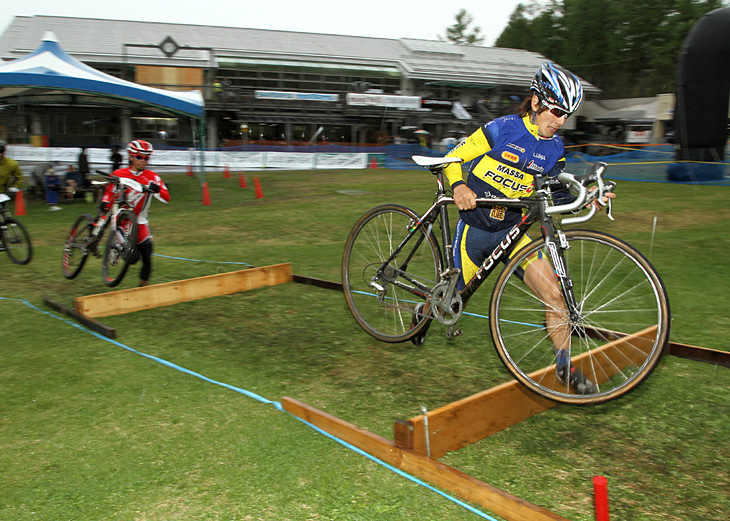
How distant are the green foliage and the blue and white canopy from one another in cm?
6697

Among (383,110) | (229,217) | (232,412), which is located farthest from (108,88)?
(383,110)

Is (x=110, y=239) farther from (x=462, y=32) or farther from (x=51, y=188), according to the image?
(x=462, y=32)

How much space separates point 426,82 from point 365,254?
49.0 meters

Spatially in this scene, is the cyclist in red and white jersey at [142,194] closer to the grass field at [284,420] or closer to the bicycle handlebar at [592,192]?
the grass field at [284,420]

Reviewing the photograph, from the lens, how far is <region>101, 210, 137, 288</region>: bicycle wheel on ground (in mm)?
7641

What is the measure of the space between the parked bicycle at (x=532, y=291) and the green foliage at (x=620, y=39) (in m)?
75.5

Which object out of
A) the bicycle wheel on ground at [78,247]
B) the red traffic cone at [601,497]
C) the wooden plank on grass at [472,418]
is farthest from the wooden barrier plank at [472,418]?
the bicycle wheel on ground at [78,247]

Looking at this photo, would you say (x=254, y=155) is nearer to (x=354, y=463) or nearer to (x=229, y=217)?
(x=229, y=217)

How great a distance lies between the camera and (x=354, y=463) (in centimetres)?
322

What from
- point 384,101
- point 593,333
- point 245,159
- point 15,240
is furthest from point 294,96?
point 593,333

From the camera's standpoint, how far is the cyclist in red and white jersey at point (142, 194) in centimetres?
785

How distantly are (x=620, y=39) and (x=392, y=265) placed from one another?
276ft

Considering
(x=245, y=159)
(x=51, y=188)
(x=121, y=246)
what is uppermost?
(x=245, y=159)

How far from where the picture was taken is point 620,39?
253 feet
